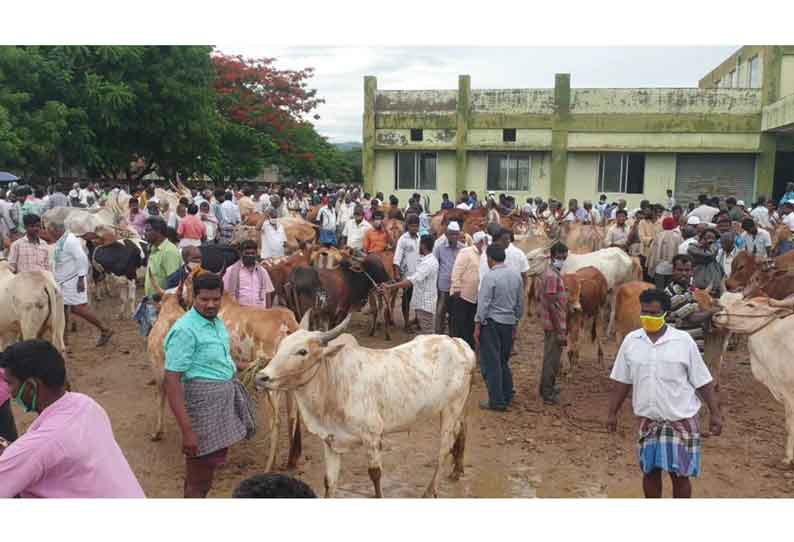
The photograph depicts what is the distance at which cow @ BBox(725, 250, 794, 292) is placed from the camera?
9.52m

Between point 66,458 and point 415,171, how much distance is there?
86.8ft

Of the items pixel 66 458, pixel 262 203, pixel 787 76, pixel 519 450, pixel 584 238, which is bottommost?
pixel 519 450

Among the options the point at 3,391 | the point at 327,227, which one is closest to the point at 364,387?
the point at 3,391

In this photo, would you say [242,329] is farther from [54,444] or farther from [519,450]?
[54,444]

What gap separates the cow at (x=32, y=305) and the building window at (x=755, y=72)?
26.4m

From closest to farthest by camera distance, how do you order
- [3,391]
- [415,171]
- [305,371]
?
[3,391] < [305,371] < [415,171]

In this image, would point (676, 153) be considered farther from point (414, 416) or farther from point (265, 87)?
point (414, 416)

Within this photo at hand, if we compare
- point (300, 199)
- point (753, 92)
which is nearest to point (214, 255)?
point (300, 199)

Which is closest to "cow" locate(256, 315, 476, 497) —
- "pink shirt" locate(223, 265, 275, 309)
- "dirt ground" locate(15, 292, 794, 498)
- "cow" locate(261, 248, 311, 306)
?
"dirt ground" locate(15, 292, 794, 498)

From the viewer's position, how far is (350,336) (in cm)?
530

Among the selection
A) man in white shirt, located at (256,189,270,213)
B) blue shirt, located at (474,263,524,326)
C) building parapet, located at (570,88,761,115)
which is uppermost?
building parapet, located at (570,88,761,115)

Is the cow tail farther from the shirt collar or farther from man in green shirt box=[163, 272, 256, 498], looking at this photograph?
the shirt collar

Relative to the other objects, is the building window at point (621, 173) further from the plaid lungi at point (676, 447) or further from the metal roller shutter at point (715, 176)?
the plaid lungi at point (676, 447)

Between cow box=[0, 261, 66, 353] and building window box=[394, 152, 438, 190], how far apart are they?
21601 millimetres
